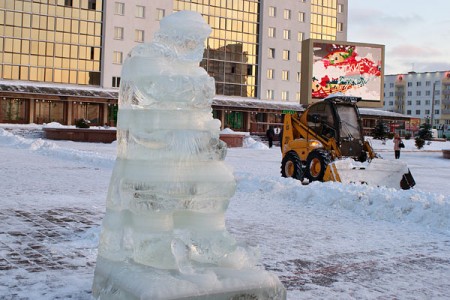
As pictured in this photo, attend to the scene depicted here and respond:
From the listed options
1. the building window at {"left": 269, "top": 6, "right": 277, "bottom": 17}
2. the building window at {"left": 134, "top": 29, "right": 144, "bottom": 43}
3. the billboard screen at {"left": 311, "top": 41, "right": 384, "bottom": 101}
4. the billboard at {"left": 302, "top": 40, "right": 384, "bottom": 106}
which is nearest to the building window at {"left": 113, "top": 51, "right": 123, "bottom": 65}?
the building window at {"left": 134, "top": 29, "right": 144, "bottom": 43}

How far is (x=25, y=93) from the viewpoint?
5175cm

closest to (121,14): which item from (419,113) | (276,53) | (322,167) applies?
(276,53)

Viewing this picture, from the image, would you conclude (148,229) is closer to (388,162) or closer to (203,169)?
(203,169)

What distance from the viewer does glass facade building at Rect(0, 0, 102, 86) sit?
55.4 metres

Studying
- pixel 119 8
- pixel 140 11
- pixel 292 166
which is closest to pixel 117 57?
pixel 119 8

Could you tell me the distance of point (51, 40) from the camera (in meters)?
57.3

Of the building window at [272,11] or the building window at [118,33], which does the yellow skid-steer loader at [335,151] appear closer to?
the building window at [118,33]

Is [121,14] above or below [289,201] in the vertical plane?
above

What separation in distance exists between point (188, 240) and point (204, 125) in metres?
0.80

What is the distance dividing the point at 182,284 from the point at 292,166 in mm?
12820

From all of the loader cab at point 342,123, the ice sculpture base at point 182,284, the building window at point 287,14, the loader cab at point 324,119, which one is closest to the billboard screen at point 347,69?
the building window at point 287,14

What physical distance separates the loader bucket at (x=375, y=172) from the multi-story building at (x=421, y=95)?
124 metres

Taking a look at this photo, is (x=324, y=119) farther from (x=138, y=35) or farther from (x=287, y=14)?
(x=287, y=14)

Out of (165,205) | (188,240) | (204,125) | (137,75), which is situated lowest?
(188,240)
